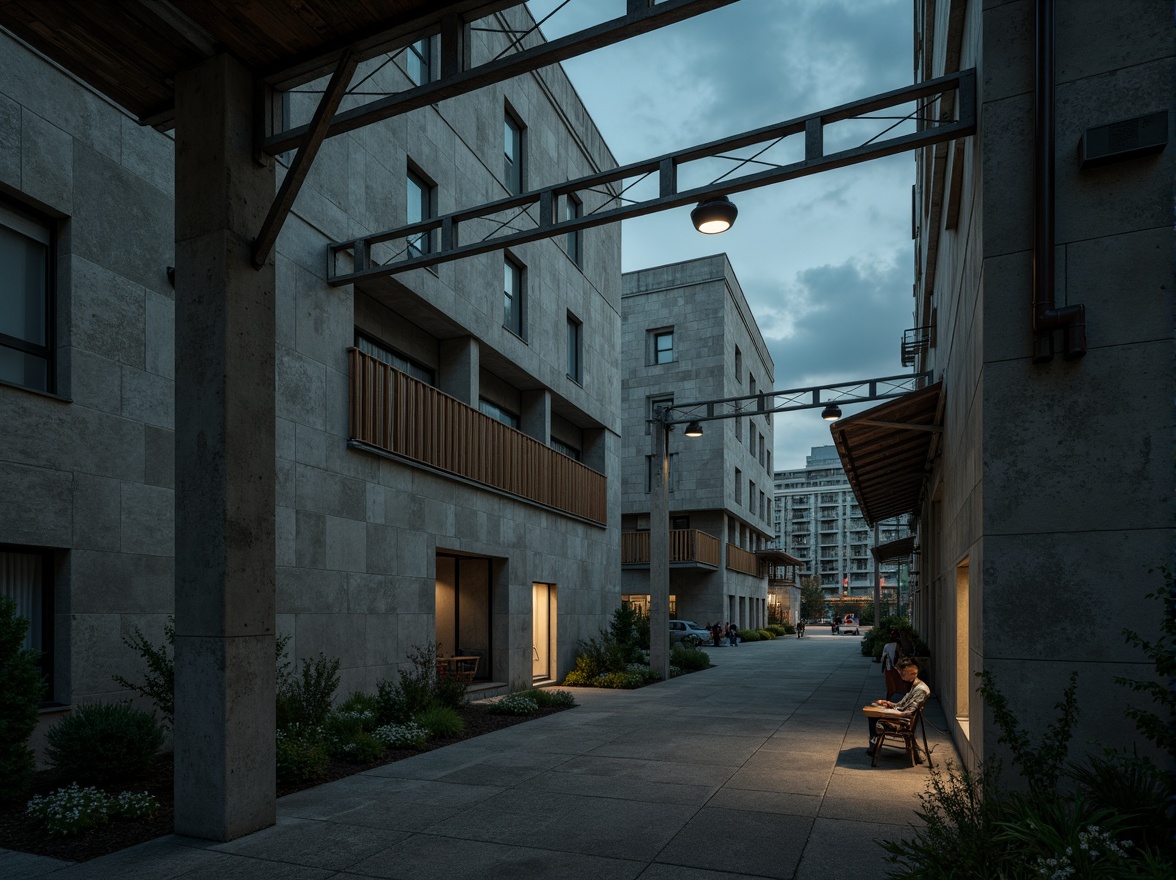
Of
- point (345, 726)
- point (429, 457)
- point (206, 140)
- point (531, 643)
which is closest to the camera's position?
point (206, 140)

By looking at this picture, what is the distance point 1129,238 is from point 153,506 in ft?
35.8

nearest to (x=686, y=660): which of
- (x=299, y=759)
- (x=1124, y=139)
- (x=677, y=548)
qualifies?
(x=677, y=548)

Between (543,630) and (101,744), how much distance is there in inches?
562

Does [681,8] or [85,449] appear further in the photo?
[85,449]

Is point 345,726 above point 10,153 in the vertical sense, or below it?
below

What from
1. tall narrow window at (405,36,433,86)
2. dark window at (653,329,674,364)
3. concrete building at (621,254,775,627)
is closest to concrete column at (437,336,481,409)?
tall narrow window at (405,36,433,86)

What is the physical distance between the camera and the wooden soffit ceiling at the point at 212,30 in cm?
756

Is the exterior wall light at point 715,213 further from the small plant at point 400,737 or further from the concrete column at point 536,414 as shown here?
the concrete column at point 536,414

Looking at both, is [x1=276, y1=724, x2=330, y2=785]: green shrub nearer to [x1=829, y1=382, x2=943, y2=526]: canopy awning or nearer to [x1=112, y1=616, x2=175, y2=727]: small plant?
[x1=112, y1=616, x2=175, y2=727]: small plant

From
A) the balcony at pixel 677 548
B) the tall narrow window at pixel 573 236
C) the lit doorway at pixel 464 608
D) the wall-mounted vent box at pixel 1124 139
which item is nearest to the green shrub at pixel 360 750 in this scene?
the lit doorway at pixel 464 608

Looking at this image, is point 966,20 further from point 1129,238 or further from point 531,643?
point 531,643

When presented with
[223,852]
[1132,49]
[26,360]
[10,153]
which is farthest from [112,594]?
[1132,49]

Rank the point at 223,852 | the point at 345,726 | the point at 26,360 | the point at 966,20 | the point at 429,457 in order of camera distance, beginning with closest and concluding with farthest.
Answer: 1. the point at 223,852
2. the point at 26,360
3. the point at 966,20
4. the point at 345,726
5. the point at 429,457

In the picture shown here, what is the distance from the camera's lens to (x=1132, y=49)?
7289 mm
